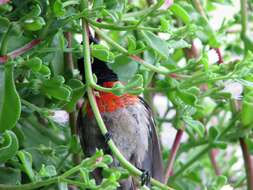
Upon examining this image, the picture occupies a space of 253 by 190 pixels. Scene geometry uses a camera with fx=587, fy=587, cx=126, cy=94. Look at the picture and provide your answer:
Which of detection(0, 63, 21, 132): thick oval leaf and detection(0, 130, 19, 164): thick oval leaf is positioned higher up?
detection(0, 63, 21, 132): thick oval leaf

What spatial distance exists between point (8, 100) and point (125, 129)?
483mm

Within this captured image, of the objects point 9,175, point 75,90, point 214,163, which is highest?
point 75,90

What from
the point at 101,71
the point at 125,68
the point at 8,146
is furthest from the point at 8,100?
the point at 101,71

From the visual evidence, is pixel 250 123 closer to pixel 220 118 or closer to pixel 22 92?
pixel 220 118

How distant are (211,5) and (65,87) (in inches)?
23.1

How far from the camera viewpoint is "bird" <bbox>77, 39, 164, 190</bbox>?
41.1 inches

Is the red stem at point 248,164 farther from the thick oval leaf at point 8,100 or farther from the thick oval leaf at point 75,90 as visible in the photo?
the thick oval leaf at point 8,100

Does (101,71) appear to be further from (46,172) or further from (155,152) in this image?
(46,172)

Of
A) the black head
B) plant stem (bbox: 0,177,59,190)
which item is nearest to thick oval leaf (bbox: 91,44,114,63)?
plant stem (bbox: 0,177,59,190)

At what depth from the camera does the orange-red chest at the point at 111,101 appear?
1129 millimetres

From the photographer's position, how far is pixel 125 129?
119 centimetres

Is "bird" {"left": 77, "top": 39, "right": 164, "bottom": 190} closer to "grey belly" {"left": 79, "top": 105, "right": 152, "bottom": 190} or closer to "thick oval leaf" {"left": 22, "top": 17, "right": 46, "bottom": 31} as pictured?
"grey belly" {"left": 79, "top": 105, "right": 152, "bottom": 190}

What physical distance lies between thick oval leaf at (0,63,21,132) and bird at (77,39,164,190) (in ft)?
0.86

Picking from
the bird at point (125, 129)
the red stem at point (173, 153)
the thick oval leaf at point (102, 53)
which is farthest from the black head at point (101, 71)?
the thick oval leaf at point (102, 53)
